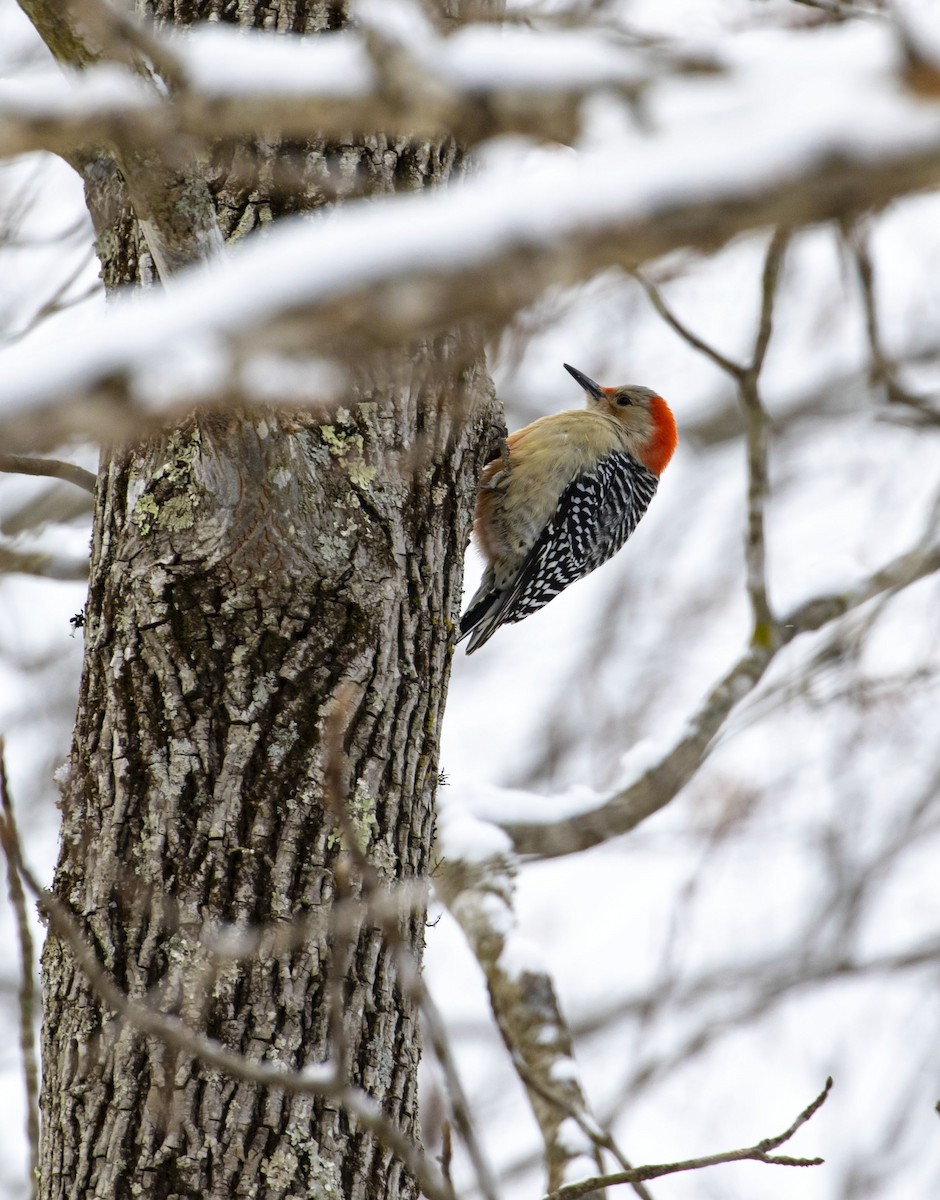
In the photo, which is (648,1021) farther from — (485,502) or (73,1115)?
(73,1115)

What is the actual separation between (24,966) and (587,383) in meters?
5.17

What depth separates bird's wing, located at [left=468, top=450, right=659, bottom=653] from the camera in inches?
225

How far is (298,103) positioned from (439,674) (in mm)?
1735

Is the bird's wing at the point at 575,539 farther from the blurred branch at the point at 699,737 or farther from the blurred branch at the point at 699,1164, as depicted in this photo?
the blurred branch at the point at 699,1164

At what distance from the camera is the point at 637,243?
2.84 ft

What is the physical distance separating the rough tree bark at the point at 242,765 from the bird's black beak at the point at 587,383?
3889 millimetres

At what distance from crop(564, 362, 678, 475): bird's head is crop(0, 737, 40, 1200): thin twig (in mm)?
5059

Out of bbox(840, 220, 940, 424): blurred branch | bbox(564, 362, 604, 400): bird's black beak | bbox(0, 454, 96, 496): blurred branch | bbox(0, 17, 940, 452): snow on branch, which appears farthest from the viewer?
bbox(564, 362, 604, 400): bird's black beak

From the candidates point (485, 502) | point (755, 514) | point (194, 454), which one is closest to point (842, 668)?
point (755, 514)

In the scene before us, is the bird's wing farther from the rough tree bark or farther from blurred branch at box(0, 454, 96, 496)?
the rough tree bark

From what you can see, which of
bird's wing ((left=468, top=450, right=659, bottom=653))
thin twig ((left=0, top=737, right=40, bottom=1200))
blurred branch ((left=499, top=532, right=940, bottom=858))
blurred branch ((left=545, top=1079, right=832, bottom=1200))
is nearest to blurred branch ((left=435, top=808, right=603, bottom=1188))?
blurred branch ((left=499, top=532, right=940, bottom=858))

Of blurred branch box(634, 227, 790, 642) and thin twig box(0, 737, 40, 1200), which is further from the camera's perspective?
blurred branch box(634, 227, 790, 642)

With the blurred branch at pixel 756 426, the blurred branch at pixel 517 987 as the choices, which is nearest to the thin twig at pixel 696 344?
the blurred branch at pixel 756 426

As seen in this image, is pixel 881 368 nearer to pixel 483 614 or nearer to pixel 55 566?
pixel 483 614
